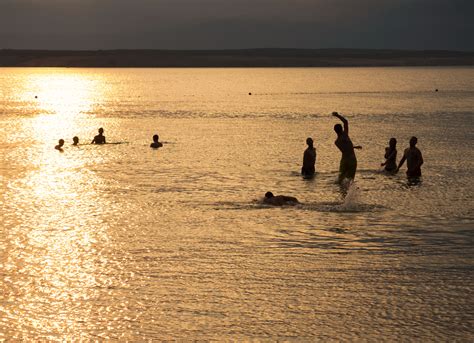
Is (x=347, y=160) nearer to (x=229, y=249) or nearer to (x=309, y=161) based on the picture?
(x=309, y=161)

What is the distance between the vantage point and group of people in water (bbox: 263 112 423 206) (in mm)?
24078

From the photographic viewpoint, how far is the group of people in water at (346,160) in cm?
2408

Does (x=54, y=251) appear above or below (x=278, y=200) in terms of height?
below

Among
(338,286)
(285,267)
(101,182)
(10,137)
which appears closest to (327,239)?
(285,267)

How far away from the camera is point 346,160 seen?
87.9ft

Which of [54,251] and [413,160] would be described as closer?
[54,251]

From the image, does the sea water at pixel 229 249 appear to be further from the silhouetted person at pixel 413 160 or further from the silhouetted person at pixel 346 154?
the silhouetted person at pixel 346 154

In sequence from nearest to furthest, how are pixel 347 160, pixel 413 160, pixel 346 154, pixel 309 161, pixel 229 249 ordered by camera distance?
1. pixel 229 249
2. pixel 346 154
3. pixel 347 160
4. pixel 413 160
5. pixel 309 161

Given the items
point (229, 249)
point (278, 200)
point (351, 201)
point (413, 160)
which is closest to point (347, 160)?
point (351, 201)

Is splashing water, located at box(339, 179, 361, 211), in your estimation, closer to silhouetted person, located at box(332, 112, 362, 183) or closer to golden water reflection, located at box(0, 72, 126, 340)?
silhouetted person, located at box(332, 112, 362, 183)

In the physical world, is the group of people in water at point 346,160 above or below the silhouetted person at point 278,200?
above

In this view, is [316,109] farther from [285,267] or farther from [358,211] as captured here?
[285,267]

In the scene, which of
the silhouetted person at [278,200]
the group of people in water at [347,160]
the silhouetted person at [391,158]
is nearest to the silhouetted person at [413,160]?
the group of people in water at [347,160]

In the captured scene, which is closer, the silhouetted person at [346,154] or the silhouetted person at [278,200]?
the silhouetted person at [278,200]
